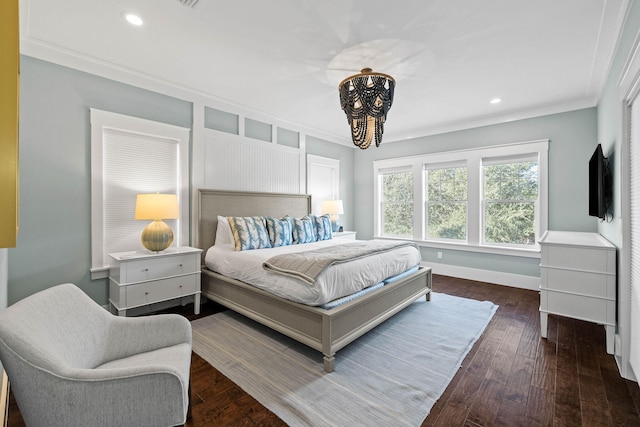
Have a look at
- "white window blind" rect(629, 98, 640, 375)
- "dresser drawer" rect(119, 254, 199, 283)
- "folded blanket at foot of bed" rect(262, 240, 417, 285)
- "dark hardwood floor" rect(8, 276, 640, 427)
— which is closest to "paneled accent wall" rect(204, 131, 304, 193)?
"dresser drawer" rect(119, 254, 199, 283)

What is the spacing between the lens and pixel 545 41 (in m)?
2.53

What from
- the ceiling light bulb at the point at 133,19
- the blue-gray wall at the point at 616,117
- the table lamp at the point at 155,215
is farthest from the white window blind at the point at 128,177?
the blue-gray wall at the point at 616,117

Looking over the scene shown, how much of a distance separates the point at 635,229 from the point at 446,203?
3.19m

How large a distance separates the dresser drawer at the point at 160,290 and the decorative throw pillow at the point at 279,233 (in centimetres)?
102

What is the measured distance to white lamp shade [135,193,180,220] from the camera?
2967 mm

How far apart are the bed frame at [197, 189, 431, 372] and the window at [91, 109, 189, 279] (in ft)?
1.46

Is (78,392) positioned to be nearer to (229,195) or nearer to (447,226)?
(229,195)

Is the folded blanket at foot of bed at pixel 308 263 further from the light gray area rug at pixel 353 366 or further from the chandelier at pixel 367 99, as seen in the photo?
the chandelier at pixel 367 99

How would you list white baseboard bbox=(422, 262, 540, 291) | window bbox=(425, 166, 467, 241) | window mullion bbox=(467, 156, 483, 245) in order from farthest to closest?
window bbox=(425, 166, 467, 241) → window mullion bbox=(467, 156, 483, 245) → white baseboard bbox=(422, 262, 540, 291)

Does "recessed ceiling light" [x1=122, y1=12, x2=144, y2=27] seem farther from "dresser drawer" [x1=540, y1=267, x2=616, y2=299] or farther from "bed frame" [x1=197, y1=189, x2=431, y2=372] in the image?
"dresser drawer" [x1=540, y1=267, x2=616, y2=299]

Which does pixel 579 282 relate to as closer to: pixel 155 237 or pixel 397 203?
pixel 397 203

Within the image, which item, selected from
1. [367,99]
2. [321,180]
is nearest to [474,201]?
[321,180]

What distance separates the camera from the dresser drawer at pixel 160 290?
9.20ft

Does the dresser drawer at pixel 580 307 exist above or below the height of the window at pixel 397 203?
below
